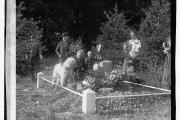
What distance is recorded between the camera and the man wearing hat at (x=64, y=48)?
2.10 m

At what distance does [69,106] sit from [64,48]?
379mm

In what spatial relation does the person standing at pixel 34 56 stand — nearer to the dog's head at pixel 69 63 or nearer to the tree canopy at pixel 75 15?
the tree canopy at pixel 75 15

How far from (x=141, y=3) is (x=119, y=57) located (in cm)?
40

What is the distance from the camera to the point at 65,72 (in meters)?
2.15

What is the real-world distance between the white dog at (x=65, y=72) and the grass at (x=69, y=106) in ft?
0.21

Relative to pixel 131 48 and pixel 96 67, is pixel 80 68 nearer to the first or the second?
pixel 96 67

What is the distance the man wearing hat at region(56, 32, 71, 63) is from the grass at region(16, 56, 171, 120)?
6 cm

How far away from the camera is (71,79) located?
7.09 ft

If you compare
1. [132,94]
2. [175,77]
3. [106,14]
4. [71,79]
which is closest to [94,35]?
[106,14]

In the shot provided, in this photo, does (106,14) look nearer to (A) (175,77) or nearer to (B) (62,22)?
(B) (62,22)

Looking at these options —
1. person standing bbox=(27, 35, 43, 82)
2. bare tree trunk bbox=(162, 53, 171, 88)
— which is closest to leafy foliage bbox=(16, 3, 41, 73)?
person standing bbox=(27, 35, 43, 82)

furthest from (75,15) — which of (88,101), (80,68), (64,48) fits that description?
(88,101)

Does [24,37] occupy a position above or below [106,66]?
above

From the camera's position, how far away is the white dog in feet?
6.99
